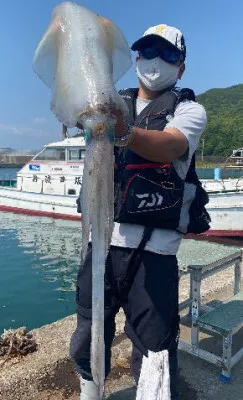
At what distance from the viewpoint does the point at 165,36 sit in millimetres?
2262

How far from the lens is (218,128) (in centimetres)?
10350

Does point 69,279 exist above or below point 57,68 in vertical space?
below

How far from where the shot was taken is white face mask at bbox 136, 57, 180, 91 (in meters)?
2.31

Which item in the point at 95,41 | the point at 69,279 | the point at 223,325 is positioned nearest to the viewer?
the point at 95,41

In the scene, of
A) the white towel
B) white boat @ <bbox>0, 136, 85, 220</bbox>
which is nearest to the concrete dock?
the white towel

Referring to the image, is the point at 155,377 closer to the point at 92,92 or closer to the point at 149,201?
the point at 149,201

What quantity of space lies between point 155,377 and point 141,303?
1.40 feet

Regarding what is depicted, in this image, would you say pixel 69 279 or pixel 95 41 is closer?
pixel 95 41

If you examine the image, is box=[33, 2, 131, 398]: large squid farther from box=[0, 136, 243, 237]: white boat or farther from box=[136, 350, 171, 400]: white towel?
box=[0, 136, 243, 237]: white boat

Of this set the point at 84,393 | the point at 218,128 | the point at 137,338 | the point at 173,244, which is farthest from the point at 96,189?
the point at 218,128

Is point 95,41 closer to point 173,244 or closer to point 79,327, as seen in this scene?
point 173,244

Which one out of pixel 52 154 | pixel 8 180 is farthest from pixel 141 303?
pixel 8 180

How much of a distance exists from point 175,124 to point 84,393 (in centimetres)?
176

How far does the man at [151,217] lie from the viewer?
2189 millimetres
